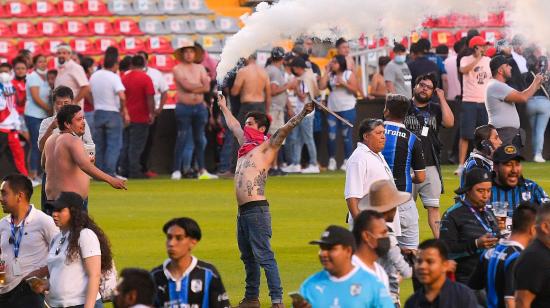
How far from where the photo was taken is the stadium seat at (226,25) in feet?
109

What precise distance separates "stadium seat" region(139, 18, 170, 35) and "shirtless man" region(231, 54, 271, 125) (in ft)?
34.0

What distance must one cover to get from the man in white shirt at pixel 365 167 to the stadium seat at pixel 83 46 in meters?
21.6

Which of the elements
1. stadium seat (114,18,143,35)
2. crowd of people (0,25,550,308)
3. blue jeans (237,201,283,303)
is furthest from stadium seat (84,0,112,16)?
blue jeans (237,201,283,303)

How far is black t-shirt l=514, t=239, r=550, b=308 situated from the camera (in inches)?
333

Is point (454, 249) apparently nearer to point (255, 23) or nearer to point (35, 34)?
point (255, 23)

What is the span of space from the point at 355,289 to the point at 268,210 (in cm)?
439

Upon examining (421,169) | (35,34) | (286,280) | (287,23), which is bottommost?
(286,280)

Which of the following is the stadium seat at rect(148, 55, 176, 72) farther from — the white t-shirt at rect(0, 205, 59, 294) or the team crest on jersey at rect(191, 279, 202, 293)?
the team crest on jersey at rect(191, 279, 202, 293)

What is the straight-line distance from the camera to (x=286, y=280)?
13664 millimetres

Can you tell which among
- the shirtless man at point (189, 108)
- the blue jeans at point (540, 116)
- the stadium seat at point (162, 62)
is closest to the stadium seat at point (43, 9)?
the stadium seat at point (162, 62)

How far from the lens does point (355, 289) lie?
7.93 metres

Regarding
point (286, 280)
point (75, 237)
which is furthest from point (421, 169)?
point (75, 237)

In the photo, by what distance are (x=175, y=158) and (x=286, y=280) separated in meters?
10.8

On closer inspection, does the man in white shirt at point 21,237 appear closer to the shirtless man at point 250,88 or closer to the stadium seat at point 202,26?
the shirtless man at point 250,88
